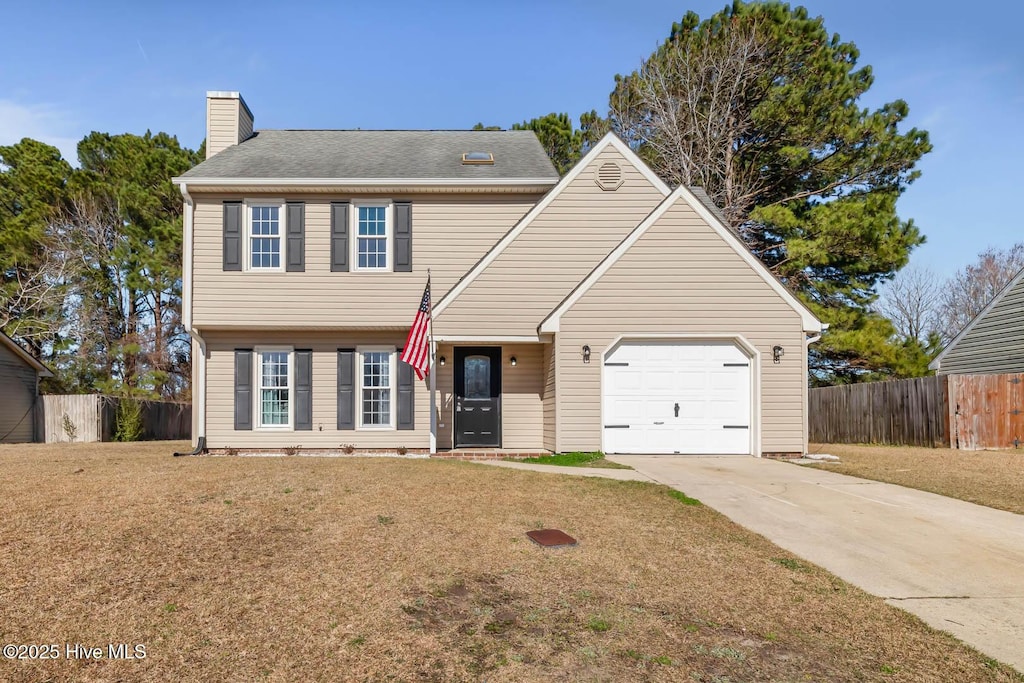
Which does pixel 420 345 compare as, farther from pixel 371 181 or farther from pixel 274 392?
pixel 274 392

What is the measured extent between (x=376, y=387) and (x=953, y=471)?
11174mm

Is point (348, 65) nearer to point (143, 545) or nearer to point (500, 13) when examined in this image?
point (500, 13)

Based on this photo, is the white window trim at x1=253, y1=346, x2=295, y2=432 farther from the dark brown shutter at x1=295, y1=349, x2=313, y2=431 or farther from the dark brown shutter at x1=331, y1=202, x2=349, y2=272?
the dark brown shutter at x1=331, y1=202, x2=349, y2=272

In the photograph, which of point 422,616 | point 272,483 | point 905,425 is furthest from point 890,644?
point 905,425

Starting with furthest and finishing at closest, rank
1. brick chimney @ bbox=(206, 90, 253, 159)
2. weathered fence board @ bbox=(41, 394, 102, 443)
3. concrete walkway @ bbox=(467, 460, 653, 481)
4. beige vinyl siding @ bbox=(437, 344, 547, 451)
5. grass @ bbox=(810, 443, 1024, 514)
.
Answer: weathered fence board @ bbox=(41, 394, 102, 443) → brick chimney @ bbox=(206, 90, 253, 159) → beige vinyl siding @ bbox=(437, 344, 547, 451) → concrete walkway @ bbox=(467, 460, 653, 481) → grass @ bbox=(810, 443, 1024, 514)

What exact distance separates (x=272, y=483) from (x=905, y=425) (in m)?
16.4

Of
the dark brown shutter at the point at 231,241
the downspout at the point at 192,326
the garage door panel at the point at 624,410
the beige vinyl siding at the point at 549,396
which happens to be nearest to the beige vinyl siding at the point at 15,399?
the downspout at the point at 192,326

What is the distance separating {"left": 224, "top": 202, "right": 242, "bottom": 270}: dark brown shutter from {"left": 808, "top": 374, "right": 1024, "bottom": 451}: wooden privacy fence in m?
16.6

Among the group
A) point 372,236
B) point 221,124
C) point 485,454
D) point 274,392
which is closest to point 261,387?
point 274,392

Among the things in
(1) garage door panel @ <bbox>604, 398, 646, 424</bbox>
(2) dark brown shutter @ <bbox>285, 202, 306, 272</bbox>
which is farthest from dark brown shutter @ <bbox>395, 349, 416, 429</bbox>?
(1) garage door panel @ <bbox>604, 398, 646, 424</bbox>

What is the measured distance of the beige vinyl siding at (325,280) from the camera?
15.1 m

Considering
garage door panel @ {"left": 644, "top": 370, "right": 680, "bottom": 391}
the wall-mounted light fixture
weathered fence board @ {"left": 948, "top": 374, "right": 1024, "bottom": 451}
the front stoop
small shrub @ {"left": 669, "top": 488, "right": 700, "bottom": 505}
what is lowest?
small shrub @ {"left": 669, "top": 488, "right": 700, "bottom": 505}

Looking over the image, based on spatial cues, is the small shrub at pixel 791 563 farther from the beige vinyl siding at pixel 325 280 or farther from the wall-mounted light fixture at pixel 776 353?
the beige vinyl siding at pixel 325 280

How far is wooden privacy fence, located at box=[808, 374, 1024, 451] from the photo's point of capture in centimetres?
1647
